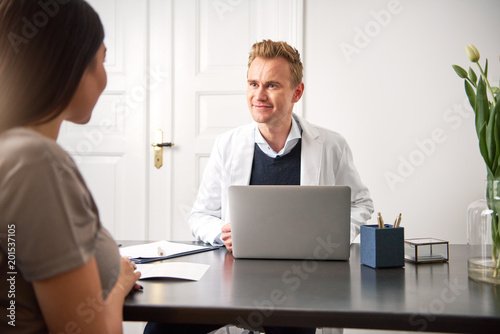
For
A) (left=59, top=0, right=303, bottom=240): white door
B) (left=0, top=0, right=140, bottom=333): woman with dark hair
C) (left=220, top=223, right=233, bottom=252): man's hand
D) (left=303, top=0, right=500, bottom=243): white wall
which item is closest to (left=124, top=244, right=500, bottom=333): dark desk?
(left=0, top=0, right=140, bottom=333): woman with dark hair

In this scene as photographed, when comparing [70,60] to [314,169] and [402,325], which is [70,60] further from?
[314,169]

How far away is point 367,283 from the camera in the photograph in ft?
3.31

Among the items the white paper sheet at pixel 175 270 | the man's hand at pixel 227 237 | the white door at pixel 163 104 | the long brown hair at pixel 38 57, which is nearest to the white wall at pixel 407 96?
the white door at pixel 163 104

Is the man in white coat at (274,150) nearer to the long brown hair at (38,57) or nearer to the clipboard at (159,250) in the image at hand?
the clipboard at (159,250)

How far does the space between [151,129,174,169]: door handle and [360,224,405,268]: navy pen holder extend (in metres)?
2.01

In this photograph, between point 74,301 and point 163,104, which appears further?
point 163,104

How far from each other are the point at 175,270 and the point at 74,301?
41cm

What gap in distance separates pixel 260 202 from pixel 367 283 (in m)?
0.38

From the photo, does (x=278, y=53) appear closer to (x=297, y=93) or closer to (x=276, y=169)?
(x=297, y=93)

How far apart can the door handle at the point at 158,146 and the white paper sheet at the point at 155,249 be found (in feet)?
5.04

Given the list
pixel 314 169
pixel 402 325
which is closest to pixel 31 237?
pixel 402 325

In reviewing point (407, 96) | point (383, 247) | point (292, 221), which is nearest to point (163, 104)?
point (407, 96)

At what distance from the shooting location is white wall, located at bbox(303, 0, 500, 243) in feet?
8.84

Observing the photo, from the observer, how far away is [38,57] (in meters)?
0.77
